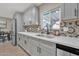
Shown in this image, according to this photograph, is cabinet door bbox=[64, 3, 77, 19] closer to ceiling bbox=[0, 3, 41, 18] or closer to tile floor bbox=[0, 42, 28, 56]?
ceiling bbox=[0, 3, 41, 18]

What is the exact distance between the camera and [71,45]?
5.44 ft

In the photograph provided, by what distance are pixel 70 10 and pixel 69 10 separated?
0.02 metres

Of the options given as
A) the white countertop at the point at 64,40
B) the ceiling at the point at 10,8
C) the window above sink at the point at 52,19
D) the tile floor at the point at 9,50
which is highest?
the ceiling at the point at 10,8

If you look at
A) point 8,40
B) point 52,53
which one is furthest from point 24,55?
point 52,53

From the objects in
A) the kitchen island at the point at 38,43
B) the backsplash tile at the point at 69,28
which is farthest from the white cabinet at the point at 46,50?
the backsplash tile at the point at 69,28

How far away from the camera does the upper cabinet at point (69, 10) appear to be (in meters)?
2.09

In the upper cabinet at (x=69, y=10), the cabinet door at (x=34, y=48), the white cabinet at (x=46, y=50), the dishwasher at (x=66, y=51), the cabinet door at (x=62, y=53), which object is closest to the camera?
the dishwasher at (x=66, y=51)

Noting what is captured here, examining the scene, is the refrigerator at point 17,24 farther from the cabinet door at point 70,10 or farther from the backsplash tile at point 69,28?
the cabinet door at point 70,10

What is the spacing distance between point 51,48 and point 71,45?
0.43 metres

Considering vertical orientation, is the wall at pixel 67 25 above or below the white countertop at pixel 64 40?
above

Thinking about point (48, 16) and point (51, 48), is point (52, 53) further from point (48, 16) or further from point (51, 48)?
point (48, 16)

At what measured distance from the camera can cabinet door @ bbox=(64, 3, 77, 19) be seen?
2105mm

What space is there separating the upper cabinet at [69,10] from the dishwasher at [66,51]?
62 centimetres

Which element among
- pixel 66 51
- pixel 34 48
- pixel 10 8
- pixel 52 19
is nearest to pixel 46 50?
pixel 34 48
